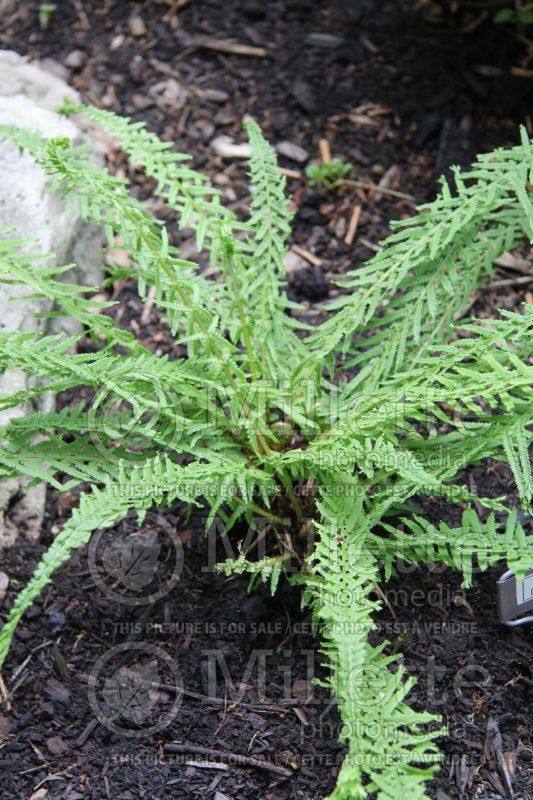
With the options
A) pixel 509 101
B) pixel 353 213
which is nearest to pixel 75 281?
pixel 353 213

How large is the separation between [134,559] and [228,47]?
6.50ft

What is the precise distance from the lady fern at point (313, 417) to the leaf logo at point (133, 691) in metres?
0.34

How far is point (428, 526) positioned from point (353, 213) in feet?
4.34

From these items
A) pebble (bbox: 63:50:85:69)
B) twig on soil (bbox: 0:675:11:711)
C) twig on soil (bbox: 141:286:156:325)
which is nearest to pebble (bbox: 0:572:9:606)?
twig on soil (bbox: 0:675:11:711)

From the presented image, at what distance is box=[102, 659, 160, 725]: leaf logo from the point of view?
6.63 feet

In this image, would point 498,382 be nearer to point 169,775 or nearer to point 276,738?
point 276,738

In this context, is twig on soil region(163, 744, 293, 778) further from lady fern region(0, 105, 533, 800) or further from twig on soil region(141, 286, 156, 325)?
twig on soil region(141, 286, 156, 325)

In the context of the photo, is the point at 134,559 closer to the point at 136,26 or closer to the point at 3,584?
the point at 3,584

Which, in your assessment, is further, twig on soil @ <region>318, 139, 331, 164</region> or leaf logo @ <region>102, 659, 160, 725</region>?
twig on soil @ <region>318, 139, 331, 164</region>

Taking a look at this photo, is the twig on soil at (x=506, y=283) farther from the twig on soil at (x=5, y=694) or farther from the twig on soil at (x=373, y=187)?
the twig on soil at (x=5, y=694)

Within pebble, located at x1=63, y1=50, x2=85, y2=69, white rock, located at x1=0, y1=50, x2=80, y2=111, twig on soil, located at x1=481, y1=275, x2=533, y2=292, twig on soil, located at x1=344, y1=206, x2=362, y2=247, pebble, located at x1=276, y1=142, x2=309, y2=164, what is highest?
pebble, located at x1=63, y1=50, x2=85, y2=69

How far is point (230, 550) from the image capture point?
220 centimetres

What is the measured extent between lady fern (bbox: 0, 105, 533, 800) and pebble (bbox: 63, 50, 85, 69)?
119cm

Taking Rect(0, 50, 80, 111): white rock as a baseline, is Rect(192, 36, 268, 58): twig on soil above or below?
above
